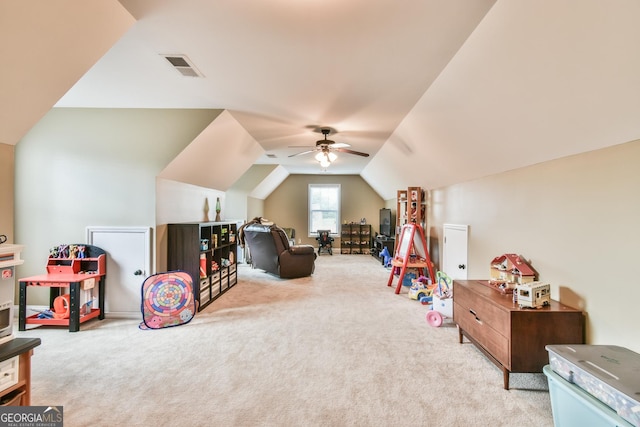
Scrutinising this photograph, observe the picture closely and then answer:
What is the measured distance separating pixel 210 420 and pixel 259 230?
4.00 m

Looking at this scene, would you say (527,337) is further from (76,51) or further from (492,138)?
(76,51)

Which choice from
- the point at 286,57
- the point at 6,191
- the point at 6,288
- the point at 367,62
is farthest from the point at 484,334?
the point at 6,191

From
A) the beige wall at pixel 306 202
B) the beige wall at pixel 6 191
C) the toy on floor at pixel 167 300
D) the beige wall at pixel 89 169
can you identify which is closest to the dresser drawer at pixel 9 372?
the beige wall at pixel 6 191

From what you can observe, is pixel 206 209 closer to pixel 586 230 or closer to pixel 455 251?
pixel 455 251

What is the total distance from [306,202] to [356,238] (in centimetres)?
209

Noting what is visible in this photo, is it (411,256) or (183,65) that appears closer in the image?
(183,65)

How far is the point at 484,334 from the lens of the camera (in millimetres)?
2338

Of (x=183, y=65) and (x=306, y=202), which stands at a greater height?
(x=183, y=65)

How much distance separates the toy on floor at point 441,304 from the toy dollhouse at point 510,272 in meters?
0.77

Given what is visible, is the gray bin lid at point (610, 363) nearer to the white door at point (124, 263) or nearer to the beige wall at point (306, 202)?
the white door at point (124, 263)

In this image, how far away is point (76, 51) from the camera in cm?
179

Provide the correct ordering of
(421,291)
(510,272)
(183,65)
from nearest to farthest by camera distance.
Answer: (183,65)
(510,272)
(421,291)

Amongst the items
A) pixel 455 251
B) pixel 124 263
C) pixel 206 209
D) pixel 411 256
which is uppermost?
pixel 206 209

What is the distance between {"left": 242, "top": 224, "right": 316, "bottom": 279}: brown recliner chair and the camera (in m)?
5.64
